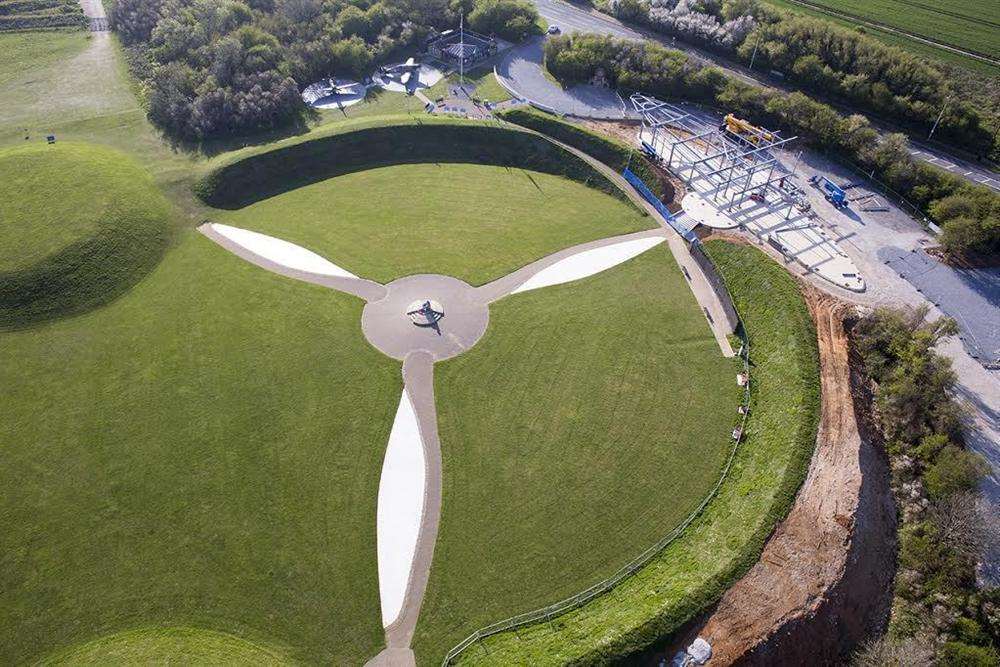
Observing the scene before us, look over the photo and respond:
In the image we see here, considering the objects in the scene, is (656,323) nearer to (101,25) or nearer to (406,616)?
(406,616)

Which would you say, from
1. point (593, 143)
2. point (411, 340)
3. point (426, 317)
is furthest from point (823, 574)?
point (593, 143)

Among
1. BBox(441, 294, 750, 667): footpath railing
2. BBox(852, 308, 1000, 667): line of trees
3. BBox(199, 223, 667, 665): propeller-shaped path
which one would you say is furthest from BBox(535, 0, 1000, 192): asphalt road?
BBox(441, 294, 750, 667): footpath railing

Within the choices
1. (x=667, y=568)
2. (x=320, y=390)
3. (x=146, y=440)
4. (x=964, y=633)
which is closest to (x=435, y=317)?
(x=320, y=390)

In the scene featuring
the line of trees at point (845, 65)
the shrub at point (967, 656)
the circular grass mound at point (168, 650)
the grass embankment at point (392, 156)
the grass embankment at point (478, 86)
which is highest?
the line of trees at point (845, 65)

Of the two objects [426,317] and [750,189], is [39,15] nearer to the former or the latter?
[426,317]

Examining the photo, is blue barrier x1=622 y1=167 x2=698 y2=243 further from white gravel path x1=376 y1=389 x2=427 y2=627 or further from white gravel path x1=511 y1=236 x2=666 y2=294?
white gravel path x1=376 y1=389 x2=427 y2=627

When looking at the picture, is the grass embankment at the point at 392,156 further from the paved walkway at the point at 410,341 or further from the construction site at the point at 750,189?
the construction site at the point at 750,189

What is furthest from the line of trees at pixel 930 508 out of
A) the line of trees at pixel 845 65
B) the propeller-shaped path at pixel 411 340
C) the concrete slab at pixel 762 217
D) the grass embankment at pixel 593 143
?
the line of trees at pixel 845 65
